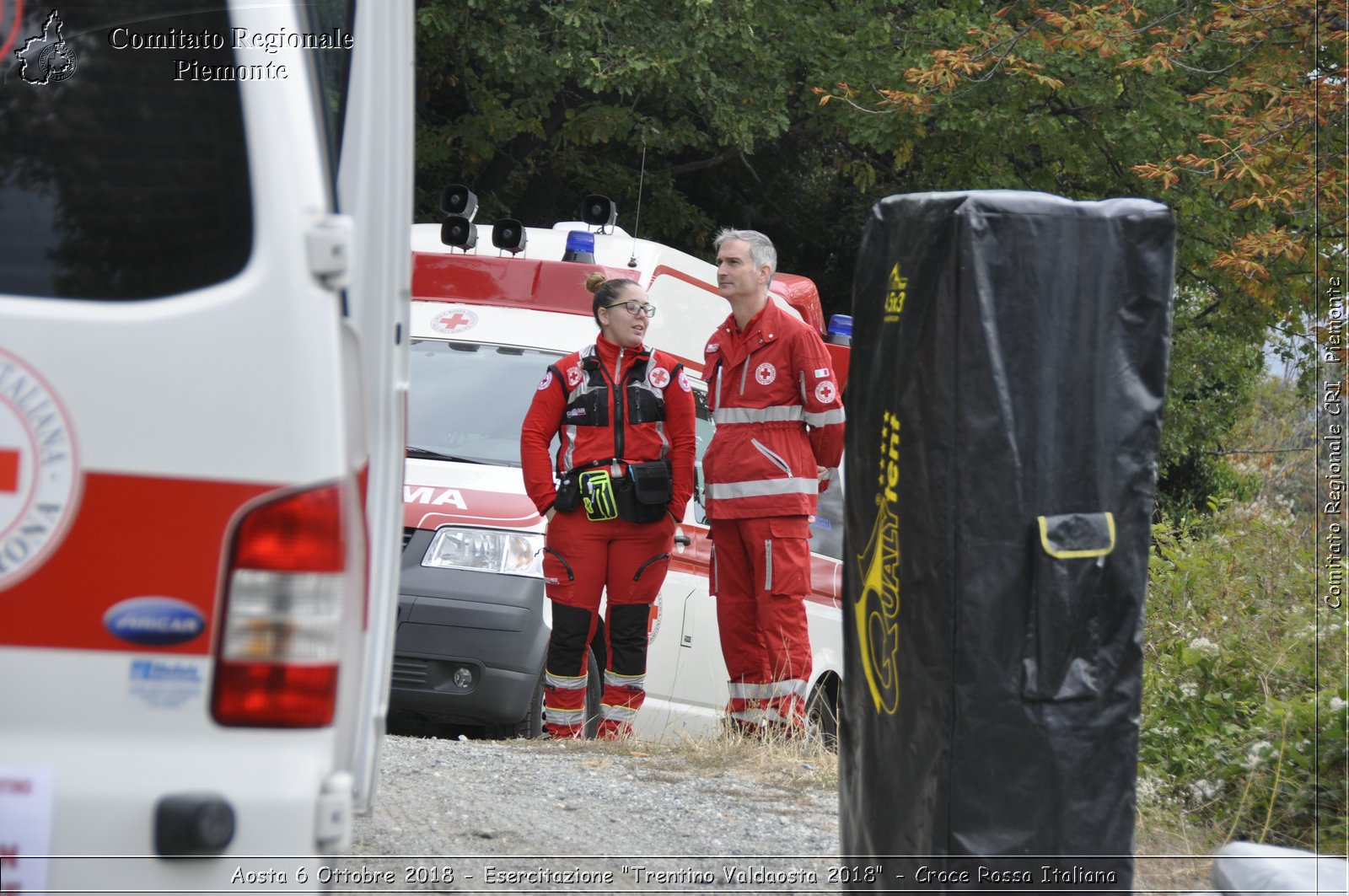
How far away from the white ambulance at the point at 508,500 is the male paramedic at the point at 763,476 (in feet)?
1.25

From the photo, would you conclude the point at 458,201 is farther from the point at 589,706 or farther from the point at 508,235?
the point at 589,706

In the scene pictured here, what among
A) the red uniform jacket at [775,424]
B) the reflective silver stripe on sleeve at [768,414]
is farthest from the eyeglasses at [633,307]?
the reflective silver stripe on sleeve at [768,414]

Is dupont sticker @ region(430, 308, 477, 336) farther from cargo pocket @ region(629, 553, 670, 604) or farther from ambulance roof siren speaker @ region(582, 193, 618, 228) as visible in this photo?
cargo pocket @ region(629, 553, 670, 604)

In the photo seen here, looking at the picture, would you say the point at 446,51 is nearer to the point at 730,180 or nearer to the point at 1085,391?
the point at 730,180

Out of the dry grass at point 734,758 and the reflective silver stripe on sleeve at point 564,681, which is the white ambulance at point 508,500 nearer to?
the reflective silver stripe on sleeve at point 564,681

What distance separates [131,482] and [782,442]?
12.9 feet

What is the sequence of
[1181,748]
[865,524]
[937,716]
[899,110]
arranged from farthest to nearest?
[899,110]
[1181,748]
[865,524]
[937,716]

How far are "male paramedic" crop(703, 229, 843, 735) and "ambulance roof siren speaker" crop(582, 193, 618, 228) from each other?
1.87m

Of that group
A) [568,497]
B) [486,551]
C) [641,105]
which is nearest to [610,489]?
[568,497]

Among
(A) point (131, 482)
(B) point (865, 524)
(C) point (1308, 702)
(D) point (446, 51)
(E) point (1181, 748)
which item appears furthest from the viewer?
(D) point (446, 51)

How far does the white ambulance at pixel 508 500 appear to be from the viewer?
5586 mm

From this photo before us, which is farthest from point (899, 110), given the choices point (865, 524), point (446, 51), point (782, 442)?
point (865, 524)

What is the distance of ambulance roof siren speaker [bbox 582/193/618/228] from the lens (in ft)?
25.2

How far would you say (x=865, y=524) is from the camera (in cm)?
326
